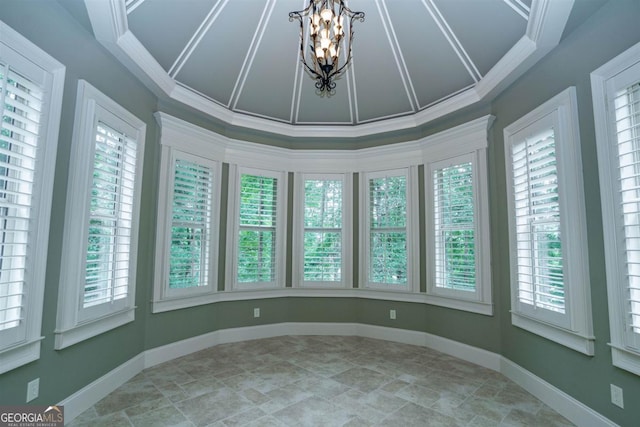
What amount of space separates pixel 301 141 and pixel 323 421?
3.81m

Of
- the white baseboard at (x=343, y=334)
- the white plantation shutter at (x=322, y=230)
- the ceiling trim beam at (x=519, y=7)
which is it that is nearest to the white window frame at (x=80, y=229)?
the white baseboard at (x=343, y=334)

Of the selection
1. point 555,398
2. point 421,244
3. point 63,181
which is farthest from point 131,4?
point 555,398

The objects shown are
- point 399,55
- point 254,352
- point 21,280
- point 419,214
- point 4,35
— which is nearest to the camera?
point 4,35

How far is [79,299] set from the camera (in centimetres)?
267

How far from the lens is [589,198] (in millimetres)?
2514

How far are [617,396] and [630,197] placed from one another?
135 cm

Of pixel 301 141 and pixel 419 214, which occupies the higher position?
pixel 301 141

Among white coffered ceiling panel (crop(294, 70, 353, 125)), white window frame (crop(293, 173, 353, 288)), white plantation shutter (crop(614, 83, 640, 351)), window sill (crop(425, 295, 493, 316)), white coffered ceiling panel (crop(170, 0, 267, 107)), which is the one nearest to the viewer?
white plantation shutter (crop(614, 83, 640, 351))

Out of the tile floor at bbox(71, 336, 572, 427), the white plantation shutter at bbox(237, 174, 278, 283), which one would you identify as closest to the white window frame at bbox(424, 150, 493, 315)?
the tile floor at bbox(71, 336, 572, 427)

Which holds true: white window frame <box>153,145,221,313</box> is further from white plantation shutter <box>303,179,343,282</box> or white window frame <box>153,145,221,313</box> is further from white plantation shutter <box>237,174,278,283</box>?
white plantation shutter <box>303,179,343,282</box>

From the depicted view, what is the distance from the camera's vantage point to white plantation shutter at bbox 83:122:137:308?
286 cm

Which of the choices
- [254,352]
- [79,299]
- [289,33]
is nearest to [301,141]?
[289,33]

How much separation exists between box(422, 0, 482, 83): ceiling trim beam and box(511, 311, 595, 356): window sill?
2564 mm

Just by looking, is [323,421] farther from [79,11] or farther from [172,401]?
[79,11]
